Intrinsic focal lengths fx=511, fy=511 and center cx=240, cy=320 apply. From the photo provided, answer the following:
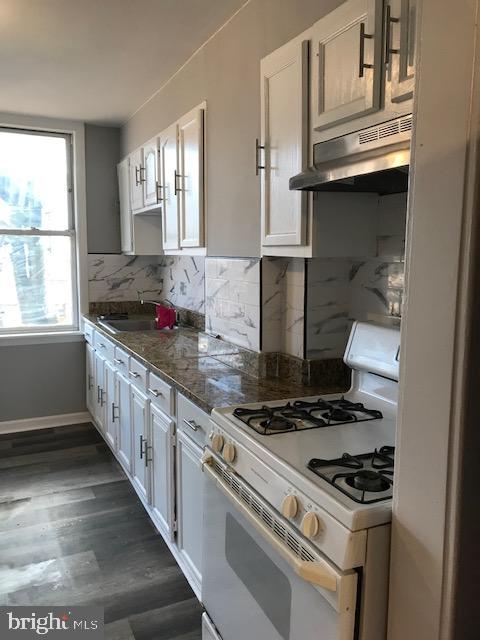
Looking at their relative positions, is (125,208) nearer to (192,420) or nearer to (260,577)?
(192,420)

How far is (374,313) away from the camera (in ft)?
6.75

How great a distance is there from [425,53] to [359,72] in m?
0.61

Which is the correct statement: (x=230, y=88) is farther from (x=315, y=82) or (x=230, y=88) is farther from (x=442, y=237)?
(x=442, y=237)

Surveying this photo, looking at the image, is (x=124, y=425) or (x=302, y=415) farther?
(x=124, y=425)

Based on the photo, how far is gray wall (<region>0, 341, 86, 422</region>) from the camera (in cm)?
417

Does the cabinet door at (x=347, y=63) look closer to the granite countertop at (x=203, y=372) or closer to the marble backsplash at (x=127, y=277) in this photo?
the granite countertop at (x=203, y=372)

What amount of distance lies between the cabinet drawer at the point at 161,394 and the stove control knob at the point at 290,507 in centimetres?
108

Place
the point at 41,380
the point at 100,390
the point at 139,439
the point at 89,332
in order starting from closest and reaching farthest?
1. the point at 139,439
2. the point at 100,390
3. the point at 89,332
4. the point at 41,380

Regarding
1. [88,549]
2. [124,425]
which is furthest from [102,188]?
[88,549]

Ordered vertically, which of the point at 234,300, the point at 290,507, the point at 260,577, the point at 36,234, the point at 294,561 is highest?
the point at 36,234

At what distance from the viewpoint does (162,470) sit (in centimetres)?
244

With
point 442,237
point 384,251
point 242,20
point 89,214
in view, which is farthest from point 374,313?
point 89,214

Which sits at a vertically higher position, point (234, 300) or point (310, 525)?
point (234, 300)

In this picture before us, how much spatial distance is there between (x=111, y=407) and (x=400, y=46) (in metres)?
2.85
